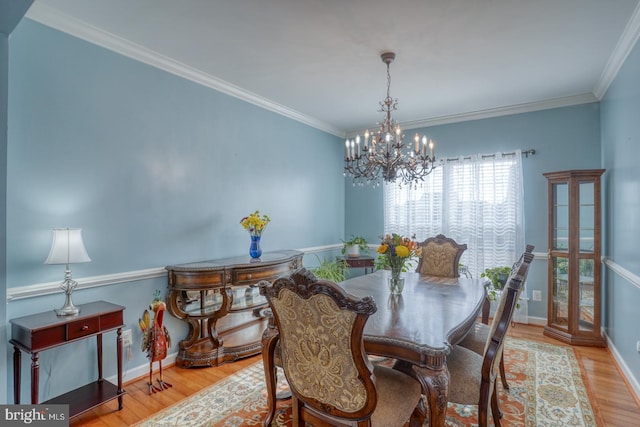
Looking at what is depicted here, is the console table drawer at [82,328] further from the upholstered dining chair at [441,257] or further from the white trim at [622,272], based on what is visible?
the white trim at [622,272]

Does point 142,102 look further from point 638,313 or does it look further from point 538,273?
point 538,273

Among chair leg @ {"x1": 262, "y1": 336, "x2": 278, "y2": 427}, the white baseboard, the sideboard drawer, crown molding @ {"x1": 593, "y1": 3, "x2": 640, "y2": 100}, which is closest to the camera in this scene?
chair leg @ {"x1": 262, "y1": 336, "x2": 278, "y2": 427}

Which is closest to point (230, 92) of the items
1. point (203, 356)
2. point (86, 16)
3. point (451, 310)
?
point (86, 16)

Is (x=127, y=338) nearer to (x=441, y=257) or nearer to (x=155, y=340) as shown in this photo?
(x=155, y=340)

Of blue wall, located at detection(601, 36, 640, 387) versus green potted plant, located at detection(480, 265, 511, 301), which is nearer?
blue wall, located at detection(601, 36, 640, 387)

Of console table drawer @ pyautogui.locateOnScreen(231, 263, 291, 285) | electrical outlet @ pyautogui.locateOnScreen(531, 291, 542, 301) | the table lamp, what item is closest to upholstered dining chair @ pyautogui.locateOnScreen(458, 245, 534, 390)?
console table drawer @ pyautogui.locateOnScreen(231, 263, 291, 285)

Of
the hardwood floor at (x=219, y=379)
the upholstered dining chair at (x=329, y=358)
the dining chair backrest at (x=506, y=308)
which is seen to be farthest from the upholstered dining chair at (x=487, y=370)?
the hardwood floor at (x=219, y=379)

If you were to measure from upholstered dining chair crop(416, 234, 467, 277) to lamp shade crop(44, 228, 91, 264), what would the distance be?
114 inches

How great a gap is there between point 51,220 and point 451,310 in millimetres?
2696

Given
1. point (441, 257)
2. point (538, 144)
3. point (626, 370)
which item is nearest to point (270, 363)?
point (441, 257)

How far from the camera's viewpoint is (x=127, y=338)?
268cm

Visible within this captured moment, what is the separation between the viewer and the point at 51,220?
7.48 feet

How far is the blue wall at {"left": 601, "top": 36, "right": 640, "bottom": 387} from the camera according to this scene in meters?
2.49

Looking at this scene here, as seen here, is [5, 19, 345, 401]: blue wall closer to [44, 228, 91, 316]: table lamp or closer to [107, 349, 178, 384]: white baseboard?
[107, 349, 178, 384]: white baseboard
